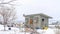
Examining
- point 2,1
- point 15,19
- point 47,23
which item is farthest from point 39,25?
point 2,1

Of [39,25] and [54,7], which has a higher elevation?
[54,7]

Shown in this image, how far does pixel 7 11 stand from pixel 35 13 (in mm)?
504

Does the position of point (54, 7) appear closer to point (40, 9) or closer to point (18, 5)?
point (40, 9)

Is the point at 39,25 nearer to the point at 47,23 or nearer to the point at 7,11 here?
the point at 47,23

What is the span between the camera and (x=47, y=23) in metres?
4.76

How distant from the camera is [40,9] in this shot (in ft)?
15.7

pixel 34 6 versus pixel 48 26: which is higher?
pixel 34 6

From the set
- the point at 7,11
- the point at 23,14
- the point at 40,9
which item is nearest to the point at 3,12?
the point at 7,11

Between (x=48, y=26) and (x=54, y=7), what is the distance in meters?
Result: 0.36

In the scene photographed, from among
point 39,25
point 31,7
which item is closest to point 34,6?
point 31,7

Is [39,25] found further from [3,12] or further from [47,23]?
[3,12]

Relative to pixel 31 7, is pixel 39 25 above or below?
below

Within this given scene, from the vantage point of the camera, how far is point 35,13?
4754 mm

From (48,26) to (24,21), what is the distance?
0.44 m
